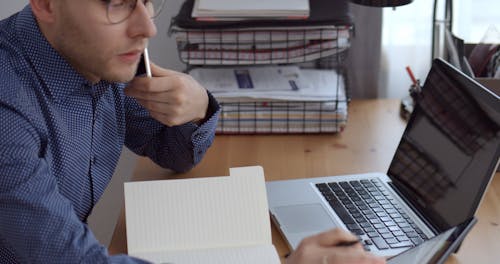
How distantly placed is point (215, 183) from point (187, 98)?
0.20 meters

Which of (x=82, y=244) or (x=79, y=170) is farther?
(x=79, y=170)

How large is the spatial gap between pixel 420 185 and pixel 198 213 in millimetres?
410

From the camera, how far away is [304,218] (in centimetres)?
145

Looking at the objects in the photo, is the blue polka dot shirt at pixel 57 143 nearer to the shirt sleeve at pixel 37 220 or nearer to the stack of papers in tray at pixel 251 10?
the shirt sleeve at pixel 37 220

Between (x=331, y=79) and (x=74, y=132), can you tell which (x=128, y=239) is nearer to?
(x=74, y=132)

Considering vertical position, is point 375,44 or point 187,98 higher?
point 187,98

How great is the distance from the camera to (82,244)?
1.12 m

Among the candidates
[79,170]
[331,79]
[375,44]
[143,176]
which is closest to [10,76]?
[79,170]

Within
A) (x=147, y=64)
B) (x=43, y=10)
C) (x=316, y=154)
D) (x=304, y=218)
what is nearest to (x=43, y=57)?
(x=43, y=10)

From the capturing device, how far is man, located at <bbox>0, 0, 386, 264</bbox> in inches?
43.7

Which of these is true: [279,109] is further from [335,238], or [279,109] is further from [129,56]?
[335,238]

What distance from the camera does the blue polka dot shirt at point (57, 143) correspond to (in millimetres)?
1110

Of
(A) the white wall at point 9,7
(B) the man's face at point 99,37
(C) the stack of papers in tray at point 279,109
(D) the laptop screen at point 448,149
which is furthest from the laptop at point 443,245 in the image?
(A) the white wall at point 9,7

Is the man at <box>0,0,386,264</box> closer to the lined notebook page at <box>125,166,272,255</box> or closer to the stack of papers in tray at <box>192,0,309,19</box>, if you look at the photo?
the lined notebook page at <box>125,166,272,255</box>
